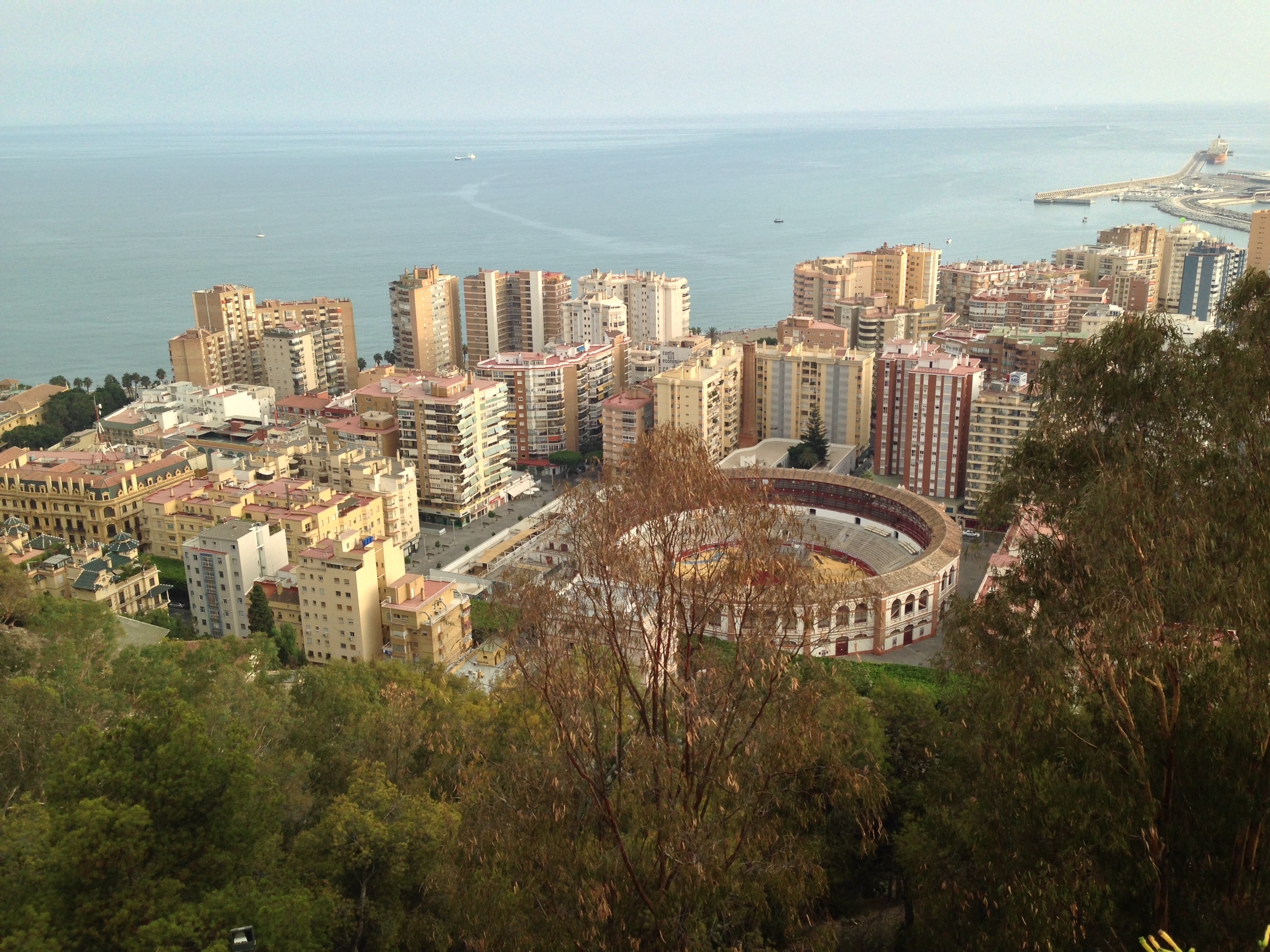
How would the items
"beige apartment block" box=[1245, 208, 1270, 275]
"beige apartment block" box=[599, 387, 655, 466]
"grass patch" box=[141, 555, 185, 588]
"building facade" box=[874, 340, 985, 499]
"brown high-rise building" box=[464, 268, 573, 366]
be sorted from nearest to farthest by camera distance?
"grass patch" box=[141, 555, 185, 588] → "building facade" box=[874, 340, 985, 499] → "beige apartment block" box=[599, 387, 655, 466] → "brown high-rise building" box=[464, 268, 573, 366] → "beige apartment block" box=[1245, 208, 1270, 275]

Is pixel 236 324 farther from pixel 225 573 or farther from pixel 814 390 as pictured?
pixel 814 390

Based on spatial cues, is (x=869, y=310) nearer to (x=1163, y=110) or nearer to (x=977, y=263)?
(x=977, y=263)

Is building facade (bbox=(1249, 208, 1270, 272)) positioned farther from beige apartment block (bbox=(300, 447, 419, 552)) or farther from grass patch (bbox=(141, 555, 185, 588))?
grass patch (bbox=(141, 555, 185, 588))

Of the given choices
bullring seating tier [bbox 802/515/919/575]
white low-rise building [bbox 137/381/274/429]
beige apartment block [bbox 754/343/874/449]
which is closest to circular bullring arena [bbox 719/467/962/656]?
bullring seating tier [bbox 802/515/919/575]

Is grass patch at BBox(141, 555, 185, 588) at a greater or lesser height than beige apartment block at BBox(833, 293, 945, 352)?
lesser

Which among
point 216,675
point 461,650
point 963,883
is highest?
point 963,883

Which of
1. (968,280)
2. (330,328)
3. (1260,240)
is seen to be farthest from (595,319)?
(1260,240)

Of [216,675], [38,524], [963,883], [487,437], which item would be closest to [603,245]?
[487,437]
